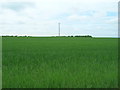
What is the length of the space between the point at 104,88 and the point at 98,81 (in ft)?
1.17

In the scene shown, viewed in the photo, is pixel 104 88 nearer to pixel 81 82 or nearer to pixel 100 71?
pixel 81 82

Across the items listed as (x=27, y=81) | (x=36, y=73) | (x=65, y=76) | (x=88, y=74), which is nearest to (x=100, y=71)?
(x=88, y=74)

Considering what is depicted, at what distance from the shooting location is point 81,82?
5.77m

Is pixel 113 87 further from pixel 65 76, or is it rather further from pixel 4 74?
pixel 4 74

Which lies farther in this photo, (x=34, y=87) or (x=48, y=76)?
(x=48, y=76)

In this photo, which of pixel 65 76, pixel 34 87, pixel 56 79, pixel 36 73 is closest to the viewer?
pixel 34 87

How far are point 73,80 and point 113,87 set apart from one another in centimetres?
88

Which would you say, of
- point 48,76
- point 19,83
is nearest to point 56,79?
point 48,76

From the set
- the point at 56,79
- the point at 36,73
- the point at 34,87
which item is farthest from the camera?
the point at 36,73

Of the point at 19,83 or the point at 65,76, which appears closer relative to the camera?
the point at 19,83

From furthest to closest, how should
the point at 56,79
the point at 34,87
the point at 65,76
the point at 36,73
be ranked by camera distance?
the point at 36,73
the point at 65,76
the point at 56,79
the point at 34,87

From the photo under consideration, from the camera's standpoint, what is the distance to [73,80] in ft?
19.4

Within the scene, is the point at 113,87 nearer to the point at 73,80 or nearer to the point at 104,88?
the point at 104,88

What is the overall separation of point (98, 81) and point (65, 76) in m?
0.80
